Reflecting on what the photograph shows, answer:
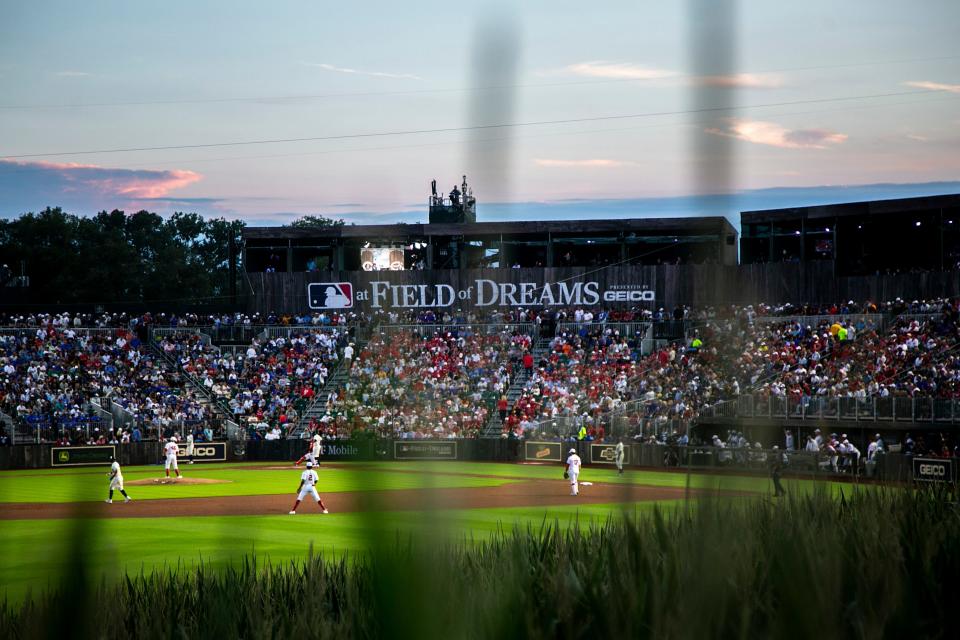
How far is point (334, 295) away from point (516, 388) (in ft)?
57.8

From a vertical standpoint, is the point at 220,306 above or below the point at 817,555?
above

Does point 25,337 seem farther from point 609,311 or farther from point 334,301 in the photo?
point 609,311

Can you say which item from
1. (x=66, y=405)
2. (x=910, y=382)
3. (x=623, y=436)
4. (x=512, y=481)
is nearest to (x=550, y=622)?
(x=512, y=481)

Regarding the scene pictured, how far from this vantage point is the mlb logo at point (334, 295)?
6700cm

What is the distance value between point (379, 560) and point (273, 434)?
5222cm

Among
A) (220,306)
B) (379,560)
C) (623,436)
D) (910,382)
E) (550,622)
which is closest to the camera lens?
(379,560)

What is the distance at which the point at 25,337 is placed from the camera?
5456cm

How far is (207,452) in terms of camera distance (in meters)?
51.1

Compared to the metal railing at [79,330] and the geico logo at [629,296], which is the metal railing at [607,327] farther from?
the metal railing at [79,330]

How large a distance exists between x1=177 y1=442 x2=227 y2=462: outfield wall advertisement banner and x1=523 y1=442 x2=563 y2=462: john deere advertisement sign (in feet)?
49.9

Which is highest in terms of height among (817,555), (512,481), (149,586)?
(817,555)

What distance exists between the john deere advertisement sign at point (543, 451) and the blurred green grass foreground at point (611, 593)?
141 ft

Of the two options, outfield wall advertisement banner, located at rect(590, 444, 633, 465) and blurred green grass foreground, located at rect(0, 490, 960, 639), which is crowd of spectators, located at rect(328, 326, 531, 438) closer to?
blurred green grass foreground, located at rect(0, 490, 960, 639)

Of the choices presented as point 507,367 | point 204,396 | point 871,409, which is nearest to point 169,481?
point 507,367
